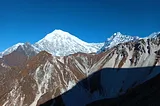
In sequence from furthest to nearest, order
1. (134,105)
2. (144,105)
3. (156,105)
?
1. (134,105)
2. (144,105)
3. (156,105)

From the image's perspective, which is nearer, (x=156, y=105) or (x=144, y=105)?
(x=156, y=105)

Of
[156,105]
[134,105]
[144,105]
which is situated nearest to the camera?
[156,105]

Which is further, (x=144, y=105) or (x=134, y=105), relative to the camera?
(x=134, y=105)

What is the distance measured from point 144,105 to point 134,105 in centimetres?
1133

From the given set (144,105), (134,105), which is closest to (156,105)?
(144,105)

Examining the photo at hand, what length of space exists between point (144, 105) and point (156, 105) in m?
10.6

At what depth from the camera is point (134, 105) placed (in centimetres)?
10181

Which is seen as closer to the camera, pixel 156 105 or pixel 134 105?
pixel 156 105

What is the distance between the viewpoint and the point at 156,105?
80.3 metres

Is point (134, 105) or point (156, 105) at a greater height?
point (134, 105)

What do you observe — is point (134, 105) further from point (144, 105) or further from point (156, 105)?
point (156, 105)

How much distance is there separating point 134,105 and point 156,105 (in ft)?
71.8
